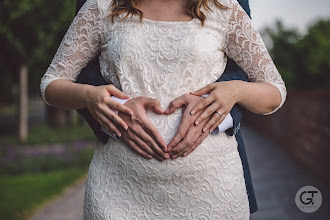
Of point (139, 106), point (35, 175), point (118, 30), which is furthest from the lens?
point (35, 175)

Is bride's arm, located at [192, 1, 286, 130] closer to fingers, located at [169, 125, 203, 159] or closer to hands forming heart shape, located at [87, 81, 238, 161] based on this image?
hands forming heart shape, located at [87, 81, 238, 161]

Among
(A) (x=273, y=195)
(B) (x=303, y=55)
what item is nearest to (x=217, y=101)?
(A) (x=273, y=195)

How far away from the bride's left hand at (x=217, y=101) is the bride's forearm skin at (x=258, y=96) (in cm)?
3

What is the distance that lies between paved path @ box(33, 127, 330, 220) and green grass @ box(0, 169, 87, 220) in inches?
8.9

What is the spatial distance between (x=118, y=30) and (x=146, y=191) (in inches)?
31.4

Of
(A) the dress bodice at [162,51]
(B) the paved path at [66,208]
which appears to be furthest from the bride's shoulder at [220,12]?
(B) the paved path at [66,208]

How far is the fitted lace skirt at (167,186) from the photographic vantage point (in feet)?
6.24

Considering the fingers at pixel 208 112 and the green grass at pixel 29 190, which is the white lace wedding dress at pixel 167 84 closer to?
the fingers at pixel 208 112

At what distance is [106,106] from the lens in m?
1.89

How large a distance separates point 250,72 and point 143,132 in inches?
25.1

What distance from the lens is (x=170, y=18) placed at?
2.03m

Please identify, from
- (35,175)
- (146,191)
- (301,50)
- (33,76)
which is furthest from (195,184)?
(301,50)

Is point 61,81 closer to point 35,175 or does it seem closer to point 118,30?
point 118,30

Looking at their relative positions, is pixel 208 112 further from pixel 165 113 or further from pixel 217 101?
pixel 165 113
